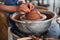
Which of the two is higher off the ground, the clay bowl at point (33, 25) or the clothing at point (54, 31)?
the clay bowl at point (33, 25)

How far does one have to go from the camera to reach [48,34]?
3.25 feet

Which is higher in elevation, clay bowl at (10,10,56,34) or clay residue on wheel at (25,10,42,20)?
clay residue on wheel at (25,10,42,20)

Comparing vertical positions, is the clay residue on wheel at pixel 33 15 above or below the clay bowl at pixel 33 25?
above

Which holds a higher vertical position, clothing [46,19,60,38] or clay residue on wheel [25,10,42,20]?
clay residue on wheel [25,10,42,20]

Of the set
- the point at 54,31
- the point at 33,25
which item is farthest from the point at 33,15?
the point at 54,31

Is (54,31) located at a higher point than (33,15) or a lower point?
Result: lower

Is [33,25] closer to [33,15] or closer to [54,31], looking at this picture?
[33,15]

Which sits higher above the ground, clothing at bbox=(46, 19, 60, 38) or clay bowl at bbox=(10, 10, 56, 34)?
clay bowl at bbox=(10, 10, 56, 34)

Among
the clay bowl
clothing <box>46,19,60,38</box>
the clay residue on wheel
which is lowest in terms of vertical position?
clothing <box>46,19,60,38</box>

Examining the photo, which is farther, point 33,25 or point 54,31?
point 54,31

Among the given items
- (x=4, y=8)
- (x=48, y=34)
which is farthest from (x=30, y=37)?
(x=4, y=8)

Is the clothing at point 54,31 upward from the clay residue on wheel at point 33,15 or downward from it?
downward

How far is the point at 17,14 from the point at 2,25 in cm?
19

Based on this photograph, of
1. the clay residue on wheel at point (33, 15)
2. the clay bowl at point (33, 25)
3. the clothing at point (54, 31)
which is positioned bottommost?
the clothing at point (54, 31)
